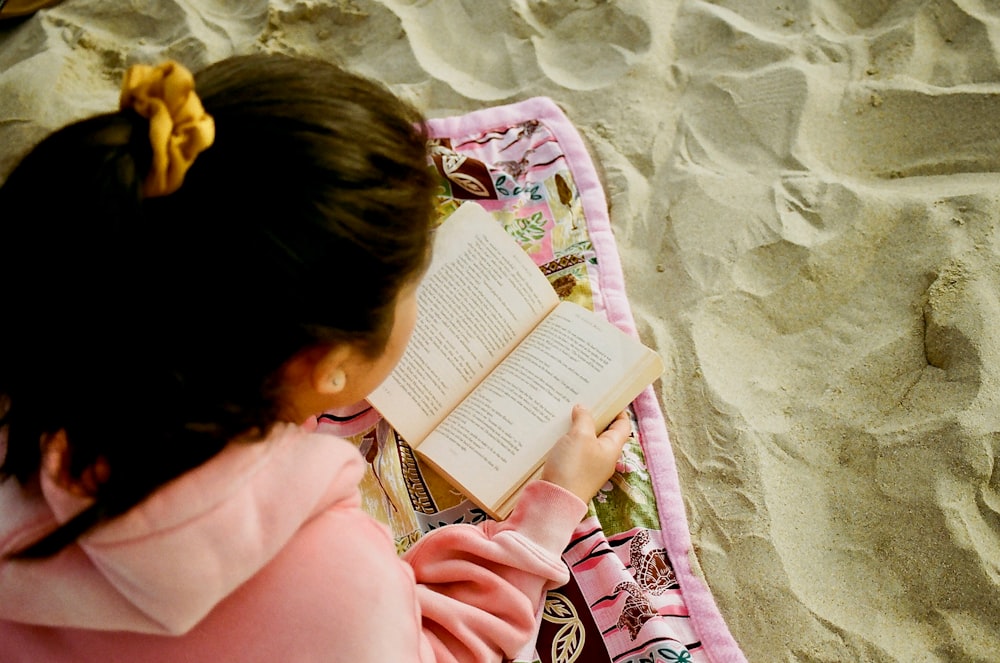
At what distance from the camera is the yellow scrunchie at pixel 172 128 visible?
58cm

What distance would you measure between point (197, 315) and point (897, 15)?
1.48m

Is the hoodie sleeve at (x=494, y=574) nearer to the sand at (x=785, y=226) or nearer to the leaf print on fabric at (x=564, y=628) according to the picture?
the leaf print on fabric at (x=564, y=628)

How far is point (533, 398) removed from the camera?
1179mm

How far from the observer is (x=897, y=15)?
5.04 feet

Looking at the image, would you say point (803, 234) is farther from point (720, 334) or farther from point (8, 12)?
point (8, 12)

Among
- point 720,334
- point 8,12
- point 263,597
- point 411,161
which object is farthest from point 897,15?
point 8,12

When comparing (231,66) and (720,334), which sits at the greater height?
(231,66)

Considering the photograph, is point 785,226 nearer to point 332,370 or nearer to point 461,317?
point 461,317

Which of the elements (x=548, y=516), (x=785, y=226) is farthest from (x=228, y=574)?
(x=785, y=226)

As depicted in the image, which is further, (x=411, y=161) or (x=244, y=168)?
(x=411, y=161)

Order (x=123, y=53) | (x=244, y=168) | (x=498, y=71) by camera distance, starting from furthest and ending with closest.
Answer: (x=123, y=53) → (x=498, y=71) → (x=244, y=168)

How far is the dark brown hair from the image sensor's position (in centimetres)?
60

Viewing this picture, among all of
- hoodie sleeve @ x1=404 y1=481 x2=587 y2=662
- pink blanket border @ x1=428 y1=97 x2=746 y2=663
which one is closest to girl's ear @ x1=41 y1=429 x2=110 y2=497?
hoodie sleeve @ x1=404 y1=481 x2=587 y2=662

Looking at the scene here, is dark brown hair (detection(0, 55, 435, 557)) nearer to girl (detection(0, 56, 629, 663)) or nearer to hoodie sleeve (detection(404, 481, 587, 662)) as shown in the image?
girl (detection(0, 56, 629, 663))
